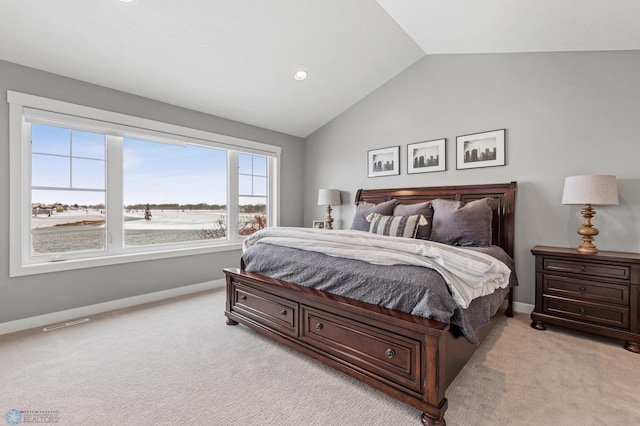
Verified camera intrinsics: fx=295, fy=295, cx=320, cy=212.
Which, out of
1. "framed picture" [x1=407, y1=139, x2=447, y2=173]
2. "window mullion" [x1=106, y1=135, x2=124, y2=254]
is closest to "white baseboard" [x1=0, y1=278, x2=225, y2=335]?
"window mullion" [x1=106, y1=135, x2=124, y2=254]

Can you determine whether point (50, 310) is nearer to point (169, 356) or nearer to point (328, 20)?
point (169, 356)

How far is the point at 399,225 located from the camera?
299 centimetres

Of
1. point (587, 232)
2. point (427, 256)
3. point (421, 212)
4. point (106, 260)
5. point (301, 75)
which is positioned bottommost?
point (106, 260)

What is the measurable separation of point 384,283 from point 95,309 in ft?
9.96

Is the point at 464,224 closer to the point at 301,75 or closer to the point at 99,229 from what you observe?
the point at 301,75

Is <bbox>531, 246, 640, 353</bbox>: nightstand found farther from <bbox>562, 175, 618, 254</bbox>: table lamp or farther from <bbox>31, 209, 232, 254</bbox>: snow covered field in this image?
<bbox>31, 209, 232, 254</bbox>: snow covered field

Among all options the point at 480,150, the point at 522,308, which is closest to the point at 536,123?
the point at 480,150

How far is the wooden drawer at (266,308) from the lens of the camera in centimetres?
221

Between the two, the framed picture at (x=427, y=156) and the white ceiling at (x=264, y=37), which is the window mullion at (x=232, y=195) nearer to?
the white ceiling at (x=264, y=37)

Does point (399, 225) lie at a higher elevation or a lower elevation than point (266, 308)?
higher

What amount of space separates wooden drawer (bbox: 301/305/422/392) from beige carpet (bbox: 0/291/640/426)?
0.54 feet

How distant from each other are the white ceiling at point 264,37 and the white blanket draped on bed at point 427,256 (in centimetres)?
207

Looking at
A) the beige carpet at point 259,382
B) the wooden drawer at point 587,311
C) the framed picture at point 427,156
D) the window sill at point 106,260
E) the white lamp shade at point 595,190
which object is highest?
the framed picture at point 427,156

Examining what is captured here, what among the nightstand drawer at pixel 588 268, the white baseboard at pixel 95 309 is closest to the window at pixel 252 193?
the white baseboard at pixel 95 309
